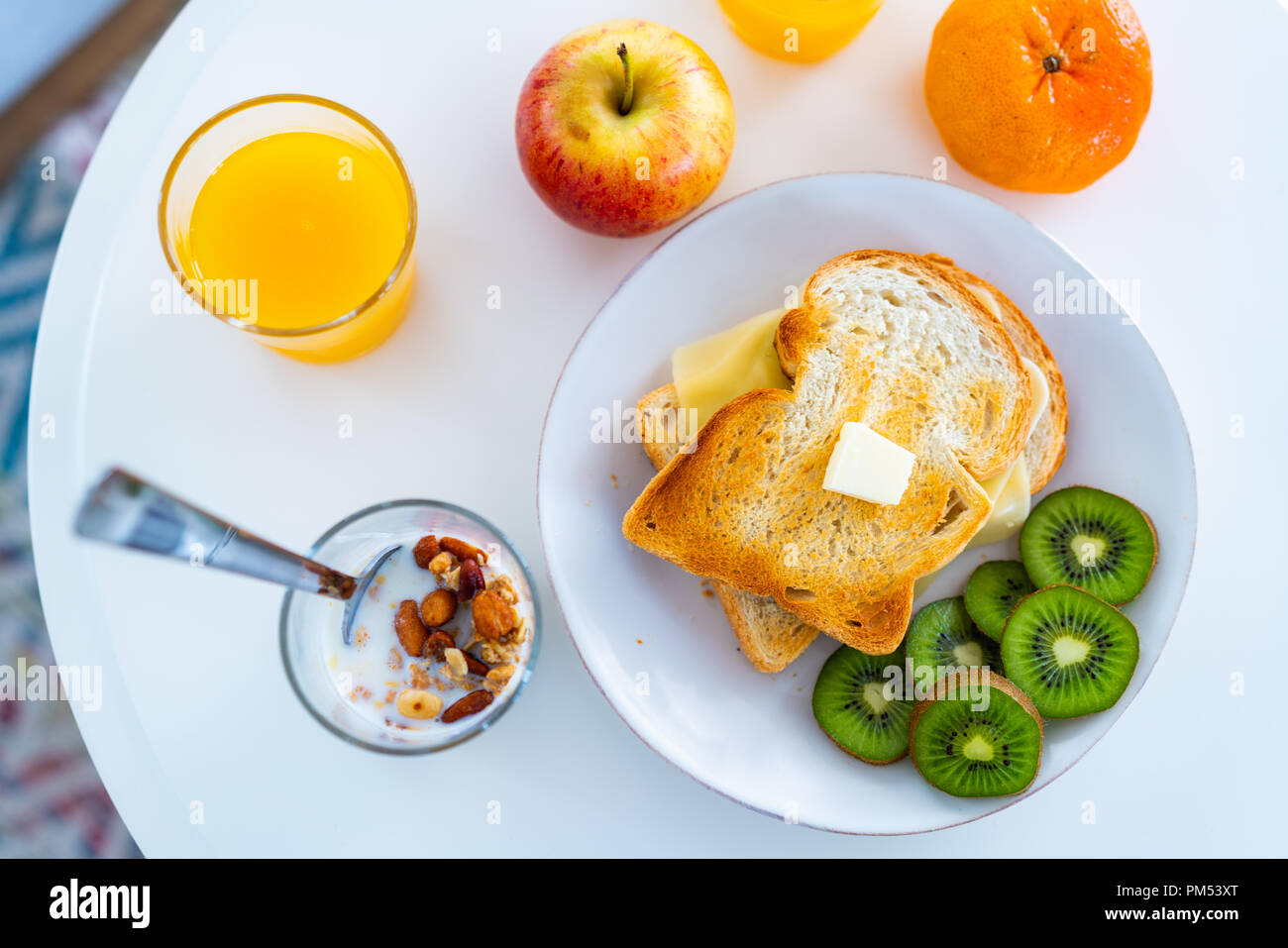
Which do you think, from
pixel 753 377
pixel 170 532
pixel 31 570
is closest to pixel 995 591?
pixel 753 377

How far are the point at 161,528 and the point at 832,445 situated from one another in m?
0.75

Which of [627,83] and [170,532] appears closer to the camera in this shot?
[170,532]

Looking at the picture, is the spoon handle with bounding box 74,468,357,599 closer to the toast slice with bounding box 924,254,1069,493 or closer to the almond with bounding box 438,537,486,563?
the almond with bounding box 438,537,486,563

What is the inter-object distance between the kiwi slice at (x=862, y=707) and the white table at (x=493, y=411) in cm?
17

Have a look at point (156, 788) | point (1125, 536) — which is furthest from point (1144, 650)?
point (156, 788)

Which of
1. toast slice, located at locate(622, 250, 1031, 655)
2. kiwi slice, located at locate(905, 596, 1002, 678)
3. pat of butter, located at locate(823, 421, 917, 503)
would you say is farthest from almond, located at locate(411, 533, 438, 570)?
→ kiwi slice, located at locate(905, 596, 1002, 678)

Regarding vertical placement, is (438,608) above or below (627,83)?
below

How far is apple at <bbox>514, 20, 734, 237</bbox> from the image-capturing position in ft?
3.99

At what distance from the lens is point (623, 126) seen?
1225 millimetres

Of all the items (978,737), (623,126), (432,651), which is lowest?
(978,737)

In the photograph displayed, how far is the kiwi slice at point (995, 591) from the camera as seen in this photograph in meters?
1.29

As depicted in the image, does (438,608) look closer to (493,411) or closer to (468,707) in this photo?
(468,707)

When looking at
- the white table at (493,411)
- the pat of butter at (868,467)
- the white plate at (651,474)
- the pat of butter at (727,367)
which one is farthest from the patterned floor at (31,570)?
the pat of butter at (868,467)

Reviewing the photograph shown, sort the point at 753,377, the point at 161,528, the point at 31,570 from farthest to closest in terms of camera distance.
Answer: the point at 31,570 → the point at 753,377 → the point at 161,528
